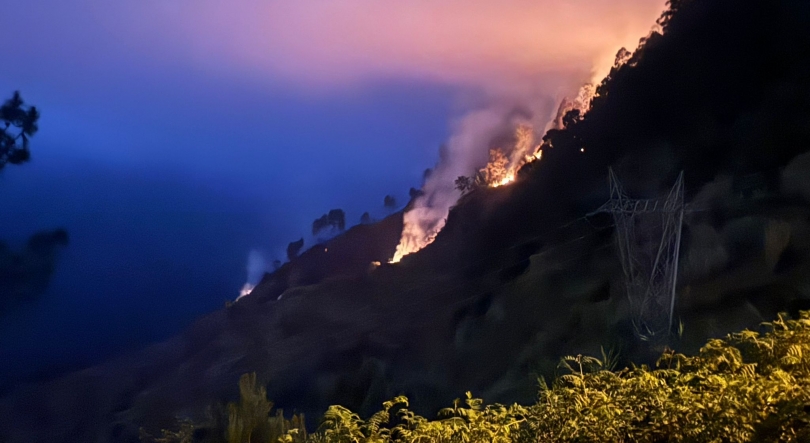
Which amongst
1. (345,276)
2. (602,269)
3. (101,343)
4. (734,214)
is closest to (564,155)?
(602,269)

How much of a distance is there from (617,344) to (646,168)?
5.25 m

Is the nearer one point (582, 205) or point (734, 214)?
point (734, 214)

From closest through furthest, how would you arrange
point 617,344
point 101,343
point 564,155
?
point 617,344
point 564,155
point 101,343

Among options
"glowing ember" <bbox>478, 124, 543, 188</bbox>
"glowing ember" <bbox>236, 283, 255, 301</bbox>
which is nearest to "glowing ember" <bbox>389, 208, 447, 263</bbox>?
"glowing ember" <bbox>478, 124, 543, 188</bbox>

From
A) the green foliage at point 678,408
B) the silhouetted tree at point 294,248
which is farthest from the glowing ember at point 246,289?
the green foliage at point 678,408

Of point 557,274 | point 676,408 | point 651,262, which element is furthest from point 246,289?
point 676,408

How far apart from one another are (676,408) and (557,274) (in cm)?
Result: 1326

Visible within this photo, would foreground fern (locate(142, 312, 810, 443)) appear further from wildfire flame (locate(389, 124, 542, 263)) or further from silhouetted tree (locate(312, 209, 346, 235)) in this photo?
silhouetted tree (locate(312, 209, 346, 235))

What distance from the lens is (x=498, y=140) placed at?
23516 mm

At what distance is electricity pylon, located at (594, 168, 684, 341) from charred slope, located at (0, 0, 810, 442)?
0.72 meters

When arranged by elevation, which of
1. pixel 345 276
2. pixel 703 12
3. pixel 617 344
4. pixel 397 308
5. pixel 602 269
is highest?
pixel 703 12

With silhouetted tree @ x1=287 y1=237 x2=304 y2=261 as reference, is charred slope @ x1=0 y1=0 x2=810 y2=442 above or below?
below

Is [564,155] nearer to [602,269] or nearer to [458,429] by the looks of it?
[602,269]

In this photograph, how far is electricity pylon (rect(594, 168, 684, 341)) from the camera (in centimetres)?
1207
